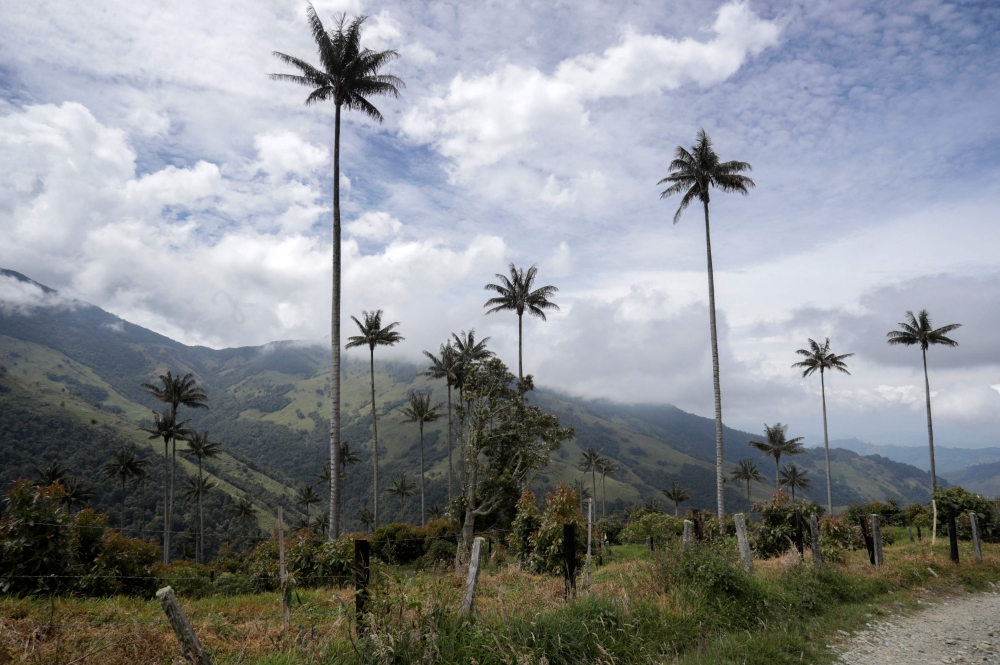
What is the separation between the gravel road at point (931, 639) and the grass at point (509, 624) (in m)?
0.35

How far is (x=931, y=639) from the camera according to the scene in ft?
28.2

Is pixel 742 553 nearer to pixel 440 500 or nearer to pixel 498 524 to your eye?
pixel 498 524

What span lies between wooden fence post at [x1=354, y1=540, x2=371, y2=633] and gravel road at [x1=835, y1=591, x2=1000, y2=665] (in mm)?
6911

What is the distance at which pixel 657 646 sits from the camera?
22.2ft

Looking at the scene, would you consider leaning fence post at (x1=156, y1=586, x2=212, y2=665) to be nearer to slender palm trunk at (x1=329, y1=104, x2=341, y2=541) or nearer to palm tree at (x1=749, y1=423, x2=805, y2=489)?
slender palm trunk at (x1=329, y1=104, x2=341, y2=541)

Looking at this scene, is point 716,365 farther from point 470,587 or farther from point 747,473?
point 747,473

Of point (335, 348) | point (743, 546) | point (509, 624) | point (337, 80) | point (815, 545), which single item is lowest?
point (815, 545)

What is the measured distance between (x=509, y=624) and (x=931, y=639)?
311 inches

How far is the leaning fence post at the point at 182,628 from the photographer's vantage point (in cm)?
470

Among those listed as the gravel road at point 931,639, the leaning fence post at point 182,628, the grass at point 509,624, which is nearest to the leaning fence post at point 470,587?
the grass at point 509,624

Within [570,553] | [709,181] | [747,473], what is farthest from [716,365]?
[747,473]

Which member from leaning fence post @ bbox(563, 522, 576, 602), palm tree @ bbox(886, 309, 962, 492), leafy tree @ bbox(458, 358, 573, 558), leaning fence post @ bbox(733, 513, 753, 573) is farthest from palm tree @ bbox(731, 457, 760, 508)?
leaning fence post @ bbox(563, 522, 576, 602)

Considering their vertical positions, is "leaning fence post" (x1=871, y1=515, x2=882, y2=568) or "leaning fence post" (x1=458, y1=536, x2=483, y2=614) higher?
"leaning fence post" (x1=458, y1=536, x2=483, y2=614)

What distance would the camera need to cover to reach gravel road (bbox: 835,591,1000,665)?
24.7ft
